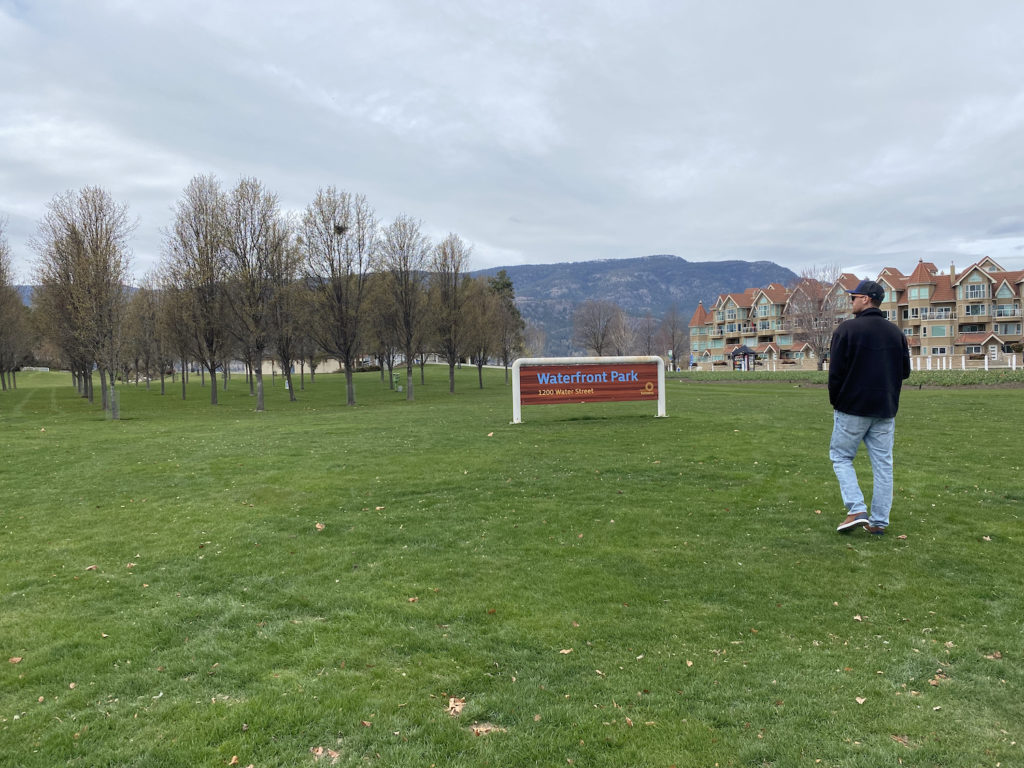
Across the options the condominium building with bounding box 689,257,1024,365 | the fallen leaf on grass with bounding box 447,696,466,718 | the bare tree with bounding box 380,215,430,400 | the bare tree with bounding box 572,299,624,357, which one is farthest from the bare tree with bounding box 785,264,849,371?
the fallen leaf on grass with bounding box 447,696,466,718

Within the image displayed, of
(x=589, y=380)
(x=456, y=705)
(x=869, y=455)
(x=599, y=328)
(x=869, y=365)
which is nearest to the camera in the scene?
(x=456, y=705)

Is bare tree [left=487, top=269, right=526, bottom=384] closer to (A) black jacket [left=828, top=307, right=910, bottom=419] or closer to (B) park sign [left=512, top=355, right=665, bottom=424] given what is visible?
(B) park sign [left=512, top=355, right=665, bottom=424]

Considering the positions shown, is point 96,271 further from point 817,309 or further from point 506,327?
point 817,309

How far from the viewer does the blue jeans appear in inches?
265

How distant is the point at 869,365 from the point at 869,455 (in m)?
1.03

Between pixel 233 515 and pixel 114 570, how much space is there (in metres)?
2.18

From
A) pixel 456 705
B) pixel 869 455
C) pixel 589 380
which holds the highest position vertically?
pixel 589 380

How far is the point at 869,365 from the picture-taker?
21.5ft

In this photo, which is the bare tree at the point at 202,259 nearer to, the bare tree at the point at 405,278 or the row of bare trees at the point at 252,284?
the row of bare trees at the point at 252,284

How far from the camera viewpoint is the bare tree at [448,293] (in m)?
40.8

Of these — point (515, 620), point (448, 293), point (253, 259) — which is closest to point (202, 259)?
point (253, 259)

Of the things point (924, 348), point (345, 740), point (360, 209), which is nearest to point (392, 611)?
point (345, 740)

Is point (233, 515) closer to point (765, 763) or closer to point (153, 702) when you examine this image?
point (153, 702)

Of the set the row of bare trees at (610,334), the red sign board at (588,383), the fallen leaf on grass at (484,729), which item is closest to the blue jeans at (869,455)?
the fallen leaf on grass at (484,729)
